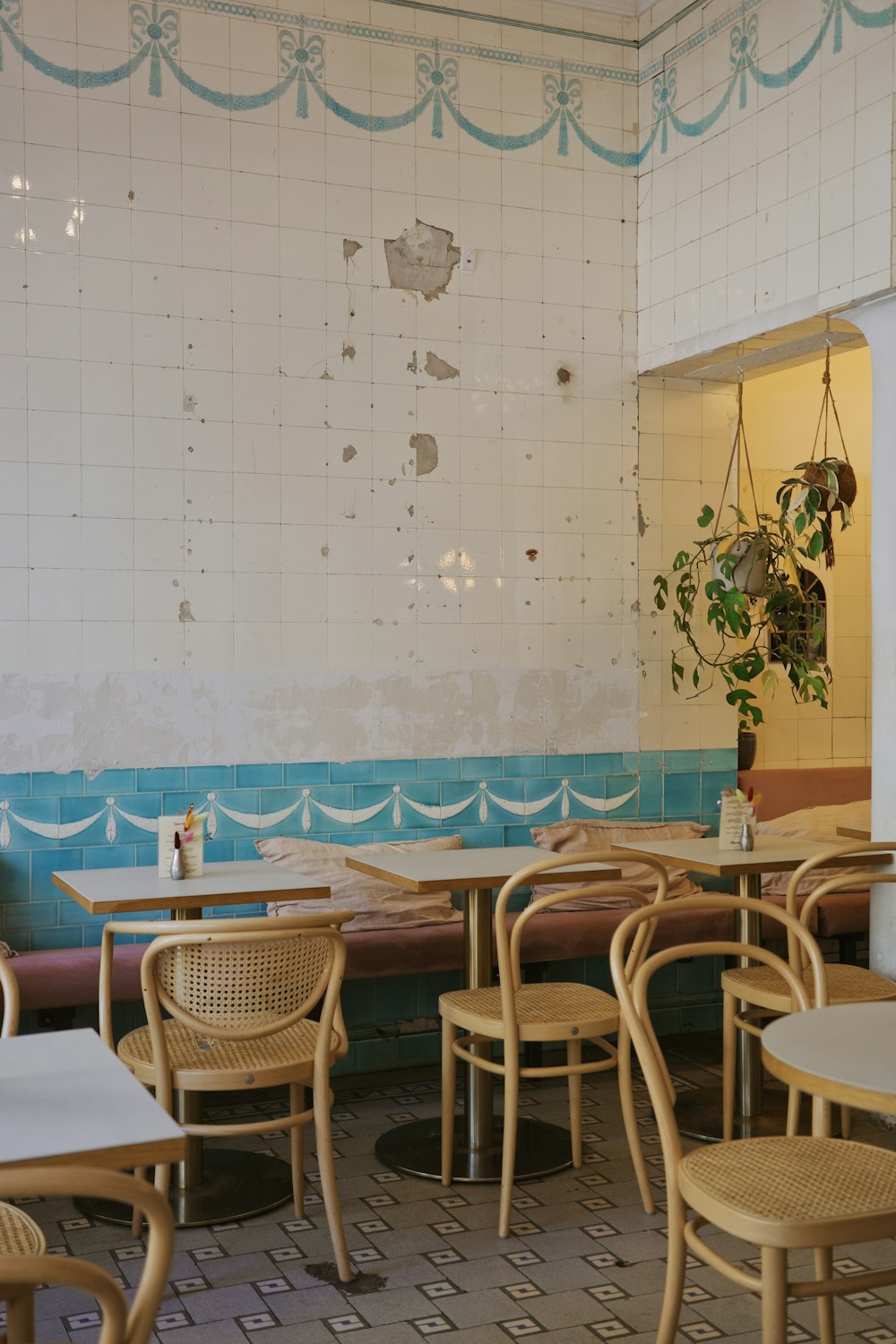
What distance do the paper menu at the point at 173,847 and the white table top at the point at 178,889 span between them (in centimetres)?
4

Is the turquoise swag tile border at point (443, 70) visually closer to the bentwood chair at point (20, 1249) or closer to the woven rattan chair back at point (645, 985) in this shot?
the woven rattan chair back at point (645, 985)

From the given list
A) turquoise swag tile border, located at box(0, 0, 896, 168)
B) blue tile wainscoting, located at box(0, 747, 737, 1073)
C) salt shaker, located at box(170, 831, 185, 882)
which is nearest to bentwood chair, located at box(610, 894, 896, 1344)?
salt shaker, located at box(170, 831, 185, 882)

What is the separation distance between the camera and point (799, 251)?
478cm

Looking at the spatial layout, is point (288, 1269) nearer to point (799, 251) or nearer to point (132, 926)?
point (132, 926)

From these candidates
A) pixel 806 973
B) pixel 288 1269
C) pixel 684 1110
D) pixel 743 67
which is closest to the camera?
pixel 288 1269

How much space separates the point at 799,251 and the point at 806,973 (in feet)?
8.58

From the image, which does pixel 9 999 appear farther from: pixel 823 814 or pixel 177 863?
pixel 823 814

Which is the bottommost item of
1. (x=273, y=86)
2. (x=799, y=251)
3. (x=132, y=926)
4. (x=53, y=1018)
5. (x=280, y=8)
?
(x=53, y=1018)

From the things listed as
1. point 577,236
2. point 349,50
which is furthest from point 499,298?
point 349,50

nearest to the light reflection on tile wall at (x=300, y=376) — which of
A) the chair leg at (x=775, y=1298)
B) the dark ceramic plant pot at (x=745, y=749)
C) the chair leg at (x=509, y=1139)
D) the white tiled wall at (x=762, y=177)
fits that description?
the white tiled wall at (x=762, y=177)

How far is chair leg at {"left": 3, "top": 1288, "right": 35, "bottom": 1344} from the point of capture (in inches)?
78.3

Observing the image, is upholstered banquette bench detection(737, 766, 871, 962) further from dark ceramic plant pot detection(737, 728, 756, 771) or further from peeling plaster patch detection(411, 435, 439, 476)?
peeling plaster patch detection(411, 435, 439, 476)

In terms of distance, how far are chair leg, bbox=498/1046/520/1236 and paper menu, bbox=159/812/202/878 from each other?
1.15m

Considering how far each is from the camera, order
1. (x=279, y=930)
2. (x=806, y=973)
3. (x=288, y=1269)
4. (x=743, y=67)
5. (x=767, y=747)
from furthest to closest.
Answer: (x=767, y=747) → (x=743, y=67) → (x=806, y=973) → (x=288, y=1269) → (x=279, y=930)
